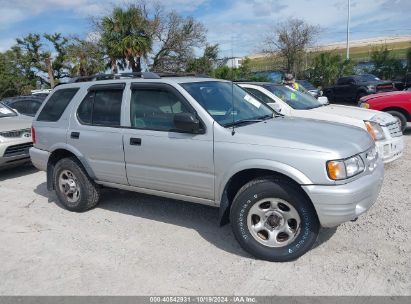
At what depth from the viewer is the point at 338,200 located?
354 cm

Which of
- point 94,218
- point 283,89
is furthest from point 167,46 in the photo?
point 94,218

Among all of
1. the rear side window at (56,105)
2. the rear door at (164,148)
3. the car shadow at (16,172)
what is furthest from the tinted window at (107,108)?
the car shadow at (16,172)

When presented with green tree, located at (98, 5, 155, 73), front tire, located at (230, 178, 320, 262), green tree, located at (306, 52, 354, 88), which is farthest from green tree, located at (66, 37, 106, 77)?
front tire, located at (230, 178, 320, 262)

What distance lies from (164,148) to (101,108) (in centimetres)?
128

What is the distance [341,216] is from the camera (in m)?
3.60

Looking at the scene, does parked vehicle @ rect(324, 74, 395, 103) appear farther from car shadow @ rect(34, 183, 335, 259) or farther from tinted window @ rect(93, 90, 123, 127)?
tinted window @ rect(93, 90, 123, 127)

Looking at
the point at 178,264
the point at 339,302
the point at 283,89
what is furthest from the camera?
the point at 283,89

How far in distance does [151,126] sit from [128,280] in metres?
1.77

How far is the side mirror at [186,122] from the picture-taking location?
4.14 m

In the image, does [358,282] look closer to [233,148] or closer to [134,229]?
[233,148]

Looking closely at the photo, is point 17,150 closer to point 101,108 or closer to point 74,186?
point 74,186

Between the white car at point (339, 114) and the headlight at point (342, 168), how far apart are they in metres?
3.12

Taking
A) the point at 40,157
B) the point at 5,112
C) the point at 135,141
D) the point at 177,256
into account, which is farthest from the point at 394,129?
the point at 5,112

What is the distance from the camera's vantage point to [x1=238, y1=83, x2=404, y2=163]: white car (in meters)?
6.67
